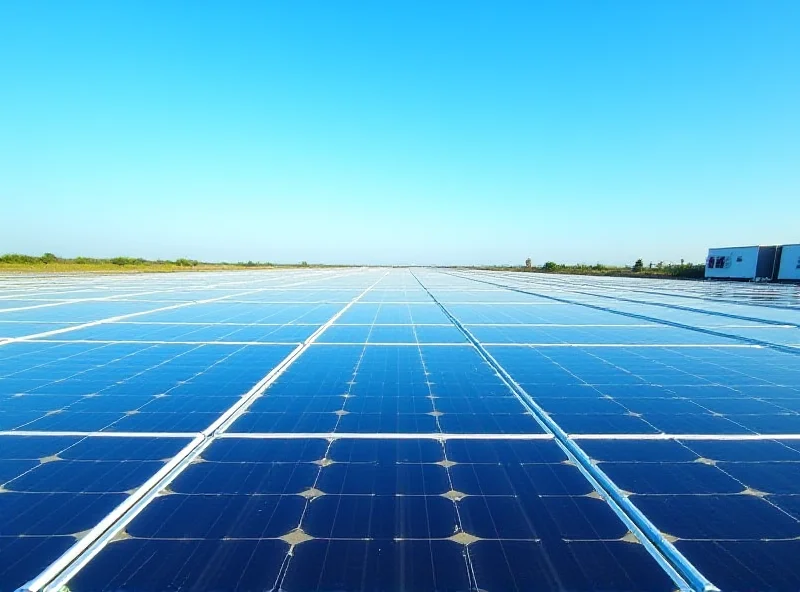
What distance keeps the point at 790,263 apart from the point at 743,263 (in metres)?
4.37

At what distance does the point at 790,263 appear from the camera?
40.7 m

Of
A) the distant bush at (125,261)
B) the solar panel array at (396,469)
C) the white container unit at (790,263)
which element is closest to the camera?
the solar panel array at (396,469)

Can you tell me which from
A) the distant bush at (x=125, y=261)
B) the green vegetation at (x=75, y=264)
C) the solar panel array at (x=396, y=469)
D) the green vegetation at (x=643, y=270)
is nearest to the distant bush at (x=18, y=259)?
the green vegetation at (x=75, y=264)

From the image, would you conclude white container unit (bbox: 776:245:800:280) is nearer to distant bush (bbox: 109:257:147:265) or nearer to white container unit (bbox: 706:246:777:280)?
white container unit (bbox: 706:246:777:280)

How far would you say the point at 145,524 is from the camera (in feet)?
11.0

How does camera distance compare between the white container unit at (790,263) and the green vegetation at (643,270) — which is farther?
the green vegetation at (643,270)

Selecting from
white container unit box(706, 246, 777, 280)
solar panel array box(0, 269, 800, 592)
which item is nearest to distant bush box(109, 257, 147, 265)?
solar panel array box(0, 269, 800, 592)

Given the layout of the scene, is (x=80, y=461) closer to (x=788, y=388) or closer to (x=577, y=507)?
(x=577, y=507)

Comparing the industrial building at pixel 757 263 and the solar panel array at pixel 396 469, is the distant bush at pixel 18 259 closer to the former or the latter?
the solar panel array at pixel 396 469

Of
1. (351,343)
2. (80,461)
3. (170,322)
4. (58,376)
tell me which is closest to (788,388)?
Answer: (351,343)

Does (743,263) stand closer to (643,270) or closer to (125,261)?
(643,270)

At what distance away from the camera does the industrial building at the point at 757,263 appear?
40.7 meters

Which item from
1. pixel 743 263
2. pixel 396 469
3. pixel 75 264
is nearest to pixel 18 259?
pixel 75 264

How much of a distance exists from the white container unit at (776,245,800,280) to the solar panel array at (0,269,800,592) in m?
42.3
